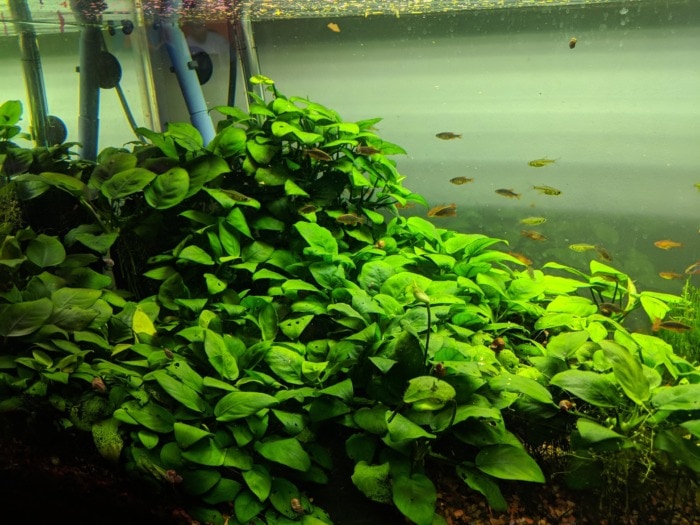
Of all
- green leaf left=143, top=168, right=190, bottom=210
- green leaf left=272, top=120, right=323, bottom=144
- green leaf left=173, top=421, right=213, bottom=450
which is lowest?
green leaf left=173, top=421, right=213, bottom=450

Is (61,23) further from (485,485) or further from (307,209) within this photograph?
(485,485)

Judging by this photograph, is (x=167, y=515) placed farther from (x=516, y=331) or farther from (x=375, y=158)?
(x=375, y=158)

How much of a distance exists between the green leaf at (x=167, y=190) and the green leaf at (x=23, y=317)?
0.86 meters

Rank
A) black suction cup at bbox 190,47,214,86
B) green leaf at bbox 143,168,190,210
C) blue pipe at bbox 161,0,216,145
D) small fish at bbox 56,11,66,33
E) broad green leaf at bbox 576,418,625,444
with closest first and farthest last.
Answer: broad green leaf at bbox 576,418,625,444 < green leaf at bbox 143,168,190,210 < small fish at bbox 56,11,66,33 < blue pipe at bbox 161,0,216,145 < black suction cup at bbox 190,47,214,86

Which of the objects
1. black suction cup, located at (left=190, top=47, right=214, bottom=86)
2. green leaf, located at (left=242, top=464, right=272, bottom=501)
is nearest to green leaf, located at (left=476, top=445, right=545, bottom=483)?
green leaf, located at (left=242, top=464, right=272, bottom=501)

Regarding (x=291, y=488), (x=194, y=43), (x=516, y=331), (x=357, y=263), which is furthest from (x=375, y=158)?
(x=291, y=488)

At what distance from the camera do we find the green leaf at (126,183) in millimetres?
2482

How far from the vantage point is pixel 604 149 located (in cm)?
361

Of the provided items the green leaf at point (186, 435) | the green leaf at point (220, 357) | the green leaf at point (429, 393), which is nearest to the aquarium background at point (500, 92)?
the green leaf at point (220, 357)

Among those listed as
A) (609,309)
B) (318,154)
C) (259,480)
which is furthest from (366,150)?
(259,480)

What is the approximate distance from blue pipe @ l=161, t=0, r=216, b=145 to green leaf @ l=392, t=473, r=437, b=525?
2.69m

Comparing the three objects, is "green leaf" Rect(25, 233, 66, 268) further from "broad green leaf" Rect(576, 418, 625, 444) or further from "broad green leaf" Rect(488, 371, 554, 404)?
"broad green leaf" Rect(576, 418, 625, 444)

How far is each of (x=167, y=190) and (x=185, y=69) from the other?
1.34 meters

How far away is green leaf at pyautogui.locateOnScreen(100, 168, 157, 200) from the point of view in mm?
2482
